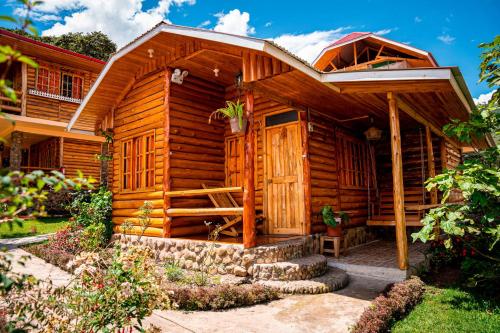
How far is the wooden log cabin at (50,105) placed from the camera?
15406mm

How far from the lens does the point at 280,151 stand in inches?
328

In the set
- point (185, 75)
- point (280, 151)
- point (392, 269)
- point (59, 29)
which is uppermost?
point (59, 29)

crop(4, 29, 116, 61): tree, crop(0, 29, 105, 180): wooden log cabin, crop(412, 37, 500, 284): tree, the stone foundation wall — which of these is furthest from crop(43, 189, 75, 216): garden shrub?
crop(4, 29, 116, 61): tree

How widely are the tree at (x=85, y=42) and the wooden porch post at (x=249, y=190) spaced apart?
2941cm

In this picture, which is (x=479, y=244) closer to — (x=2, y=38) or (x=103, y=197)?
(x=103, y=197)

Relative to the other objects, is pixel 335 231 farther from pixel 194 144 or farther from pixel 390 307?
pixel 194 144

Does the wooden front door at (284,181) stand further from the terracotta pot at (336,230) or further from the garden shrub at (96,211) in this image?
the garden shrub at (96,211)

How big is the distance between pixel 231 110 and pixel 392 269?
4366 mm

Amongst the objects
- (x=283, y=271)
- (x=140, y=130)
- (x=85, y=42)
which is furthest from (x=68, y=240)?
(x=85, y=42)

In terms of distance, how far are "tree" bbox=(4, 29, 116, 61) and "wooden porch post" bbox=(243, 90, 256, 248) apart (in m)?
29.4

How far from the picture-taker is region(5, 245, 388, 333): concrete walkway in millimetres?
4188

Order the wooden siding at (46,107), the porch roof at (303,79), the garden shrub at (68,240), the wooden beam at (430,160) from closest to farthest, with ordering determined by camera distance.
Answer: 1. the porch roof at (303,79)
2. the garden shrub at (68,240)
3. the wooden beam at (430,160)
4. the wooden siding at (46,107)

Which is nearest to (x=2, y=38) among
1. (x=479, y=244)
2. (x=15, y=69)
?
(x=15, y=69)

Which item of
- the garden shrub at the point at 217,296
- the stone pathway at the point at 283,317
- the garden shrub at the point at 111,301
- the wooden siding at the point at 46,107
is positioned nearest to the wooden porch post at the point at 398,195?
the stone pathway at the point at 283,317
